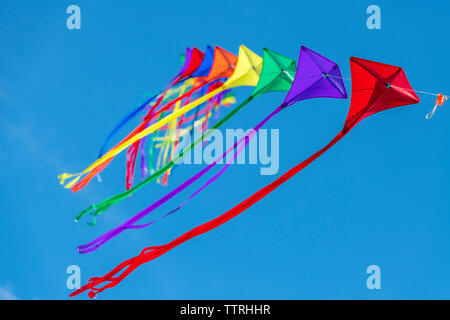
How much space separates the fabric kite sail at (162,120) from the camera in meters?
12.5

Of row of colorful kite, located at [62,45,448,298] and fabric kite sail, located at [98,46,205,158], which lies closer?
row of colorful kite, located at [62,45,448,298]

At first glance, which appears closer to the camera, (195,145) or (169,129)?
(195,145)

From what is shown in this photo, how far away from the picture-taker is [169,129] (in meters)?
14.9

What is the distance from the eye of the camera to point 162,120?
41.1 feet

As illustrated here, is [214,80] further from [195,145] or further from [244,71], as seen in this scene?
[195,145]

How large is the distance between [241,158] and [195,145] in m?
1.19

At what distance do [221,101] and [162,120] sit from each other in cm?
382

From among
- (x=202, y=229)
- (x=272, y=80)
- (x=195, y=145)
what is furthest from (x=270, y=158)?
(x=202, y=229)

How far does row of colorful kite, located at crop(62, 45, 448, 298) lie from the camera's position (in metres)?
10.6

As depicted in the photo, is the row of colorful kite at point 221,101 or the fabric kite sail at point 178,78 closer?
the row of colorful kite at point 221,101

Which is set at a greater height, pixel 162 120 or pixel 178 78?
pixel 178 78

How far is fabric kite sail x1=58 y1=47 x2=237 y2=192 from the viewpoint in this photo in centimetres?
1252

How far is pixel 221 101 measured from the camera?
16.0m

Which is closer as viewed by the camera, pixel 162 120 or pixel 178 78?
pixel 162 120
